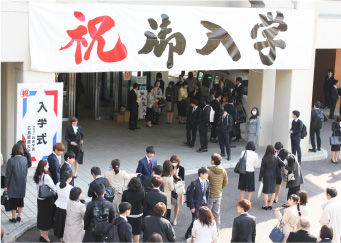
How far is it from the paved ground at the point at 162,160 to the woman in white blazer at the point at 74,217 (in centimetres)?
129

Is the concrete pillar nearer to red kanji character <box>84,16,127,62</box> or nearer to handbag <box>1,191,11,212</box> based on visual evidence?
red kanji character <box>84,16,127,62</box>

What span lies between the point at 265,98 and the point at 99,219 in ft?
32.2

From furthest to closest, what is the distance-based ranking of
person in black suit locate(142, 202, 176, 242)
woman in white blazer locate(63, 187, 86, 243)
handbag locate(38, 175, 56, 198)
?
handbag locate(38, 175, 56, 198) → woman in white blazer locate(63, 187, 86, 243) → person in black suit locate(142, 202, 176, 242)

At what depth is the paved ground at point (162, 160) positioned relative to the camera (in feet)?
35.8

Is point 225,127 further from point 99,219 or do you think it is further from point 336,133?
point 99,219

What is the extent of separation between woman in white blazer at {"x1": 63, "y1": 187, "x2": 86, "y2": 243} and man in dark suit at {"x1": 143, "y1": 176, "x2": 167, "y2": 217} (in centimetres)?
107

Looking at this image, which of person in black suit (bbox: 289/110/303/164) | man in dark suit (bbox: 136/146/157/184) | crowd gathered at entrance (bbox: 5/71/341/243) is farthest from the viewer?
person in black suit (bbox: 289/110/303/164)

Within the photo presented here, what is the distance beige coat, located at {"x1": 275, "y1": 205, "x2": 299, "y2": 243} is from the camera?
8812 mm

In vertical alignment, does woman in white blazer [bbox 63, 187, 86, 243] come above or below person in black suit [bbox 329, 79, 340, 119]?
below

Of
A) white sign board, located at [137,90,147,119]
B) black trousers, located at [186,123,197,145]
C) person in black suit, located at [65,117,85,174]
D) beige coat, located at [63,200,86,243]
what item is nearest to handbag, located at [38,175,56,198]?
beige coat, located at [63,200,86,243]

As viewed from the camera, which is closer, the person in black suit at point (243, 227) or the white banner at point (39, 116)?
the person in black suit at point (243, 227)

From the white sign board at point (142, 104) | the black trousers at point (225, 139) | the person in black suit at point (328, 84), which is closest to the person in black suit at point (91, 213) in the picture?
the black trousers at point (225, 139)

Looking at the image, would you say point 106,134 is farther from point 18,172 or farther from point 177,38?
point 18,172

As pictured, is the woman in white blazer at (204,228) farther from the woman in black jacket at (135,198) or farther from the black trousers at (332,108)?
the black trousers at (332,108)
